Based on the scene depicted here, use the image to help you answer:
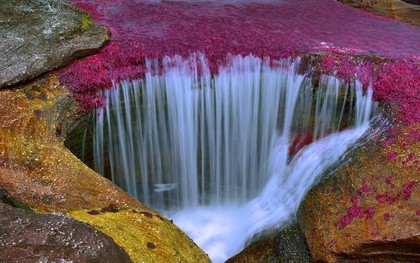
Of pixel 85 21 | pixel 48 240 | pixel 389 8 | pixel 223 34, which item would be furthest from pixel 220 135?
pixel 389 8

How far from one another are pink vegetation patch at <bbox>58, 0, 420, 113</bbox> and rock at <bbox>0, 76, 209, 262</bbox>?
963 mm

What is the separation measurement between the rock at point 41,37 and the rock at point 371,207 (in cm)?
451

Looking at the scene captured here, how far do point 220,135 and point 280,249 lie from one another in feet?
9.49

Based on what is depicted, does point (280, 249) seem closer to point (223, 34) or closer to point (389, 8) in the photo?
point (223, 34)

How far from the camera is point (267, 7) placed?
10594mm

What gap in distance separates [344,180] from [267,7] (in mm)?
6552

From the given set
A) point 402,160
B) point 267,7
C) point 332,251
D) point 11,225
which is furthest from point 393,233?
point 267,7

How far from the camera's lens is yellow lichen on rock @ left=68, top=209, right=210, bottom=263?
3.99 metres

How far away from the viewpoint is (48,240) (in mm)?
2617

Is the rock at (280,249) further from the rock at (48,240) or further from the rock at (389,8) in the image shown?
the rock at (389,8)

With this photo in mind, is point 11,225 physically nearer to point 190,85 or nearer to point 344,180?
point 344,180

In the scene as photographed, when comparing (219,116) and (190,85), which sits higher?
(190,85)

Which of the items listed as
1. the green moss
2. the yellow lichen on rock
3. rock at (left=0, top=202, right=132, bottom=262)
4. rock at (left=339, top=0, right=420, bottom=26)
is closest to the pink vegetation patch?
the green moss

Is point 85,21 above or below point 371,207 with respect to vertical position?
above
